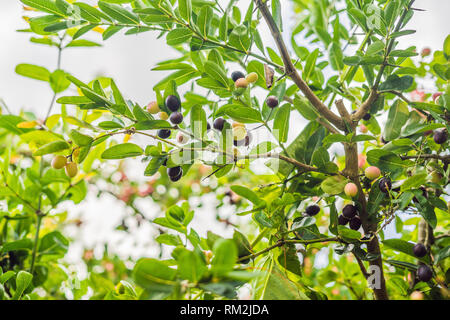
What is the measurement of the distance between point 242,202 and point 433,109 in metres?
1.39

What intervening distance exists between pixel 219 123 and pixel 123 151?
0.75 ft

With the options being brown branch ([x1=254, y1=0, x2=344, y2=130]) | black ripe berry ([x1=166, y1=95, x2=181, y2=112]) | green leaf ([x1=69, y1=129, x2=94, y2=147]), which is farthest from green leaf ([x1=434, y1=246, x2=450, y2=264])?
green leaf ([x1=69, y1=129, x2=94, y2=147])

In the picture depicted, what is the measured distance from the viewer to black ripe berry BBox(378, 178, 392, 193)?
Answer: 2.78ft

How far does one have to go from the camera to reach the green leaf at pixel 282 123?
2.76 ft

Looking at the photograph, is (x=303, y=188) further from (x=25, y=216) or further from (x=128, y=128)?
(x=25, y=216)

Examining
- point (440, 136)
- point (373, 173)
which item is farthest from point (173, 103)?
point (440, 136)

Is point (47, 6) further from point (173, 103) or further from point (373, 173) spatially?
point (373, 173)

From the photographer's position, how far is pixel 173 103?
2.62 ft

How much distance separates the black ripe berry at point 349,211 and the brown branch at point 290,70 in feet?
0.66

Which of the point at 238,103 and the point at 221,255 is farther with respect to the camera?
the point at 238,103

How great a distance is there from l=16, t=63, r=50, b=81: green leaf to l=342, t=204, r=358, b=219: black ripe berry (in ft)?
3.07

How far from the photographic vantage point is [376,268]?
0.94 m
